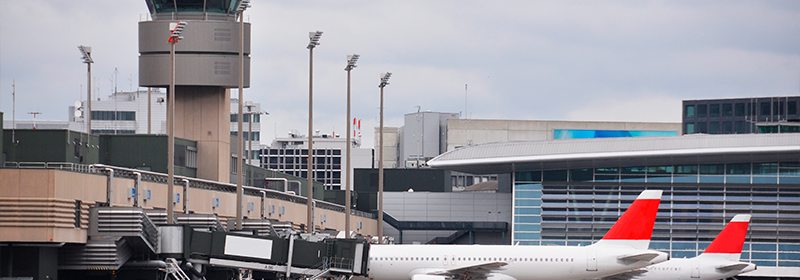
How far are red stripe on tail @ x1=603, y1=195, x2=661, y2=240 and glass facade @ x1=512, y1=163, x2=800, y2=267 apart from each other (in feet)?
98.6

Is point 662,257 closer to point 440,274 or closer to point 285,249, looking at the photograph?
point 440,274

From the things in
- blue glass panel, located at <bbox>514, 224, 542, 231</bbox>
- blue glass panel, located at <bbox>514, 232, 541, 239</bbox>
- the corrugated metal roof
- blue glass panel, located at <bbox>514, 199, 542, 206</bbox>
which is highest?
the corrugated metal roof

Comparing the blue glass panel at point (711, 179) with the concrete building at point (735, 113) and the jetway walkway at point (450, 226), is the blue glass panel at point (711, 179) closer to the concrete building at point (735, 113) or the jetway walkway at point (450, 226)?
the jetway walkway at point (450, 226)

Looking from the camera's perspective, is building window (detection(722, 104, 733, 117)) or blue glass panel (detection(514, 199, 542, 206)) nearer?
blue glass panel (detection(514, 199, 542, 206))

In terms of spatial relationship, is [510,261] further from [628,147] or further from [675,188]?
[675,188]

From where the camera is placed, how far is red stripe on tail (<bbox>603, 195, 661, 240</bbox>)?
234 ft

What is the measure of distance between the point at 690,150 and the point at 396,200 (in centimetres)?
3406

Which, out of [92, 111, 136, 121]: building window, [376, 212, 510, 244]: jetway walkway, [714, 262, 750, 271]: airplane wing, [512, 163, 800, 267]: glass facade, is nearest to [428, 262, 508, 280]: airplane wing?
[714, 262, 750, 271]: airplane wing

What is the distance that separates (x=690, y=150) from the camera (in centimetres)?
9850

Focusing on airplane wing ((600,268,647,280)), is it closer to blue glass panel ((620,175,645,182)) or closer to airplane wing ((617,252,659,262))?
airplane wing ((617,252,659,262))

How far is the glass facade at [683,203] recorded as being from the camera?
101 m

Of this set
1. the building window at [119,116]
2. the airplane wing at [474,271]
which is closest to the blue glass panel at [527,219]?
the airplane wing at [474,271]

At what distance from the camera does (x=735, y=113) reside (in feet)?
519

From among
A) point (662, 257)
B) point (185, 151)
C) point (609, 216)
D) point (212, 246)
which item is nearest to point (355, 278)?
point (185, 151)
